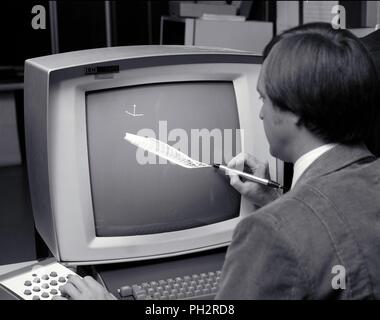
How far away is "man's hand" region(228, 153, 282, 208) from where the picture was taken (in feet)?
4.29

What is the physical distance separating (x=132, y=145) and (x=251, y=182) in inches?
11.4

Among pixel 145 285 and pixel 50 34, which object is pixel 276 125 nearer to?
pixel 145 285

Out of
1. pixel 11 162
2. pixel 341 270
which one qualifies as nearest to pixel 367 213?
pixel 341 270

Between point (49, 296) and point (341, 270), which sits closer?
point (341, 270)

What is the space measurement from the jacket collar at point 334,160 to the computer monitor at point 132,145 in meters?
0.39

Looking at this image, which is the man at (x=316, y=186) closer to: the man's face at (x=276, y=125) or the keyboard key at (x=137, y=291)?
the man's face at (x=276, y=125)

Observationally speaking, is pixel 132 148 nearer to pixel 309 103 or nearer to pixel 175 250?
pixel 175 250

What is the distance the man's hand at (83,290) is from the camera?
40.4 inches

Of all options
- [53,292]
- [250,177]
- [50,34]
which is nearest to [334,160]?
[250,177]

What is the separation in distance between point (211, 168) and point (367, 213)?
0.49 metres

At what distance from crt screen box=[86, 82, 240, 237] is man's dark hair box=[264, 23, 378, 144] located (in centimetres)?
35

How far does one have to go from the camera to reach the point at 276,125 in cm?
97

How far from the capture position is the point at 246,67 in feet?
4.30

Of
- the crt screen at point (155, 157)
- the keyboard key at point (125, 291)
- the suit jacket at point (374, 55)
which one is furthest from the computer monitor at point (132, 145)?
the suit jacket at point (374, 55)
